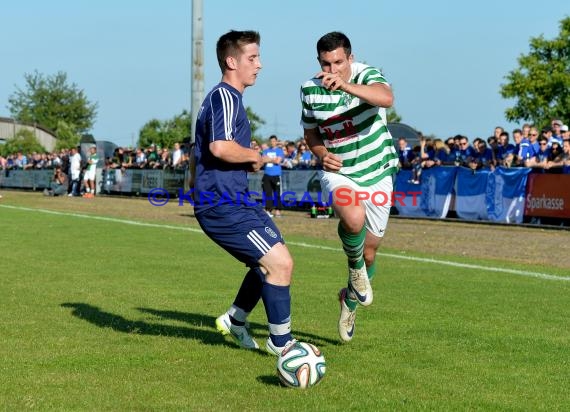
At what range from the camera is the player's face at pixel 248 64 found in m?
6.64

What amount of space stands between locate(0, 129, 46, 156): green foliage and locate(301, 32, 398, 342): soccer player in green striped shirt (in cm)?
8119

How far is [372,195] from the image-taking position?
7.80 meters

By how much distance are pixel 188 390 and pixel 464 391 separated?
156 cm

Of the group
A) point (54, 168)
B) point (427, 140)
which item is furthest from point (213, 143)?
point (54, 168)

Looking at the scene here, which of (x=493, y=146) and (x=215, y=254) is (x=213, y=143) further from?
(x=493, y=146)

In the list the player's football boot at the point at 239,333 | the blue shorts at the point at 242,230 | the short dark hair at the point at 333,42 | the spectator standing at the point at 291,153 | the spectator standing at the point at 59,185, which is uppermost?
the short dark hair at the point at 333,42

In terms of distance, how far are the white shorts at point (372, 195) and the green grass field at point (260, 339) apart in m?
0.84

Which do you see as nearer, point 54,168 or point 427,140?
point 427,140

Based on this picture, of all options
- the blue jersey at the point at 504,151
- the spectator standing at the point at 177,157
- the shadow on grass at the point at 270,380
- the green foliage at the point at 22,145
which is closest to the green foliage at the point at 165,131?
the green foliage at the point at 22,145

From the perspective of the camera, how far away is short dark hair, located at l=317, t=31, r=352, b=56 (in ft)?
24.5

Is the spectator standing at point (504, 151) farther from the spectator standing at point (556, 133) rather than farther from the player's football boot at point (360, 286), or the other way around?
the player's football boot at point (360, 286)

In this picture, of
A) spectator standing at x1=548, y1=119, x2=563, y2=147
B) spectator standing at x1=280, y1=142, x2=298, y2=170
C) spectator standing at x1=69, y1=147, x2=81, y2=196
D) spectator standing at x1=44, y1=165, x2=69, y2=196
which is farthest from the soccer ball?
spectator standing at x1=44, y1=165, x2=69, y2=196

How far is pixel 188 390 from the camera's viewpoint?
5.66 m

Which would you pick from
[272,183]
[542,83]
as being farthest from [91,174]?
[542,83]
